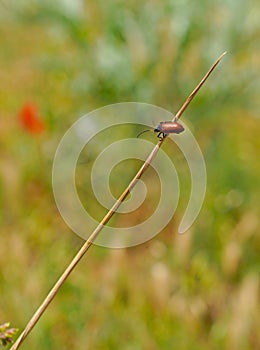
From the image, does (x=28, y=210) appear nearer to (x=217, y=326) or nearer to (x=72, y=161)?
(x=72, y=161)

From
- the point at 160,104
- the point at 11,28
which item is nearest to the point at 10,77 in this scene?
the point at 11,28

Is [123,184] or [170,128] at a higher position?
[123,184]

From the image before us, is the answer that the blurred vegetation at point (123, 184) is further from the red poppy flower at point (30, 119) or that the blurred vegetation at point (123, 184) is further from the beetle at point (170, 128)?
the beetle at point (170, 128)

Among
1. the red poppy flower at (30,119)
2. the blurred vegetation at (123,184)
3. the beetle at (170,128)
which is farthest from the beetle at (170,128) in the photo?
the red poppy flower at (30,119)

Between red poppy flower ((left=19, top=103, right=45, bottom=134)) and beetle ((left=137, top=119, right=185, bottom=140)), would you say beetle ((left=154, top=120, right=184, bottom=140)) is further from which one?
red poppy flower ((left=19, top=103, right=45, bottom=134))

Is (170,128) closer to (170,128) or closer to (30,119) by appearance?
(170,128)

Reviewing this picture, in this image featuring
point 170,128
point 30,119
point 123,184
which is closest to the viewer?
point 170,128

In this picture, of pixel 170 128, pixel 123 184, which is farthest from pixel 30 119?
pixel 170 128
